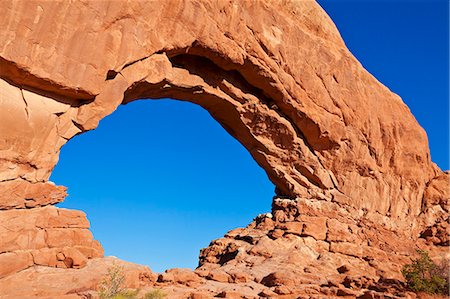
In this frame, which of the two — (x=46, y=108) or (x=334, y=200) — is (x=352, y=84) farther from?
(x=46, y=108)

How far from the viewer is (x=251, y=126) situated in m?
25.5

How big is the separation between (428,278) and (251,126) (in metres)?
12.2

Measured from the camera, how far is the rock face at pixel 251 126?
1427 cm

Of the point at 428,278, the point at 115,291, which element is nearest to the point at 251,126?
the point at 428,278

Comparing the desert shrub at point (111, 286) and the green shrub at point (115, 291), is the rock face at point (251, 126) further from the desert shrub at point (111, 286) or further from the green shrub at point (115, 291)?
the green shrub at point (115, 291)

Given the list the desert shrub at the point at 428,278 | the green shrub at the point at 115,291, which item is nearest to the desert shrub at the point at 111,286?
the green shrub at the point at 115,291

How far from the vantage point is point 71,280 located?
13445 millimetres

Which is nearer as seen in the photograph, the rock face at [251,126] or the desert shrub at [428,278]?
the rock face at [251,126]

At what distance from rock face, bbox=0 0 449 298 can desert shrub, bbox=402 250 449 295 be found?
1.36m

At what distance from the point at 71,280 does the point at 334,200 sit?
17965mm

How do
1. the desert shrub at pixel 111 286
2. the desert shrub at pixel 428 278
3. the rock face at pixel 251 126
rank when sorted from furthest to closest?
1. the desert shrub at pixel 428 278
2. the rock face at pixel 251 126
3. the desert shrub at pixel 111 286

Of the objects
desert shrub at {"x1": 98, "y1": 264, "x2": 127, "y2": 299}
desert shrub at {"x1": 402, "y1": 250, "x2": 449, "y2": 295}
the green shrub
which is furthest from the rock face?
desert shrub at {"x1": 402, "y1": 250, "x2": 449, "y2": 295}

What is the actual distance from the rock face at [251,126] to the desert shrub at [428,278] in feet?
4.46

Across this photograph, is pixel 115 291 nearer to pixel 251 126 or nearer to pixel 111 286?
pixel 111 286
